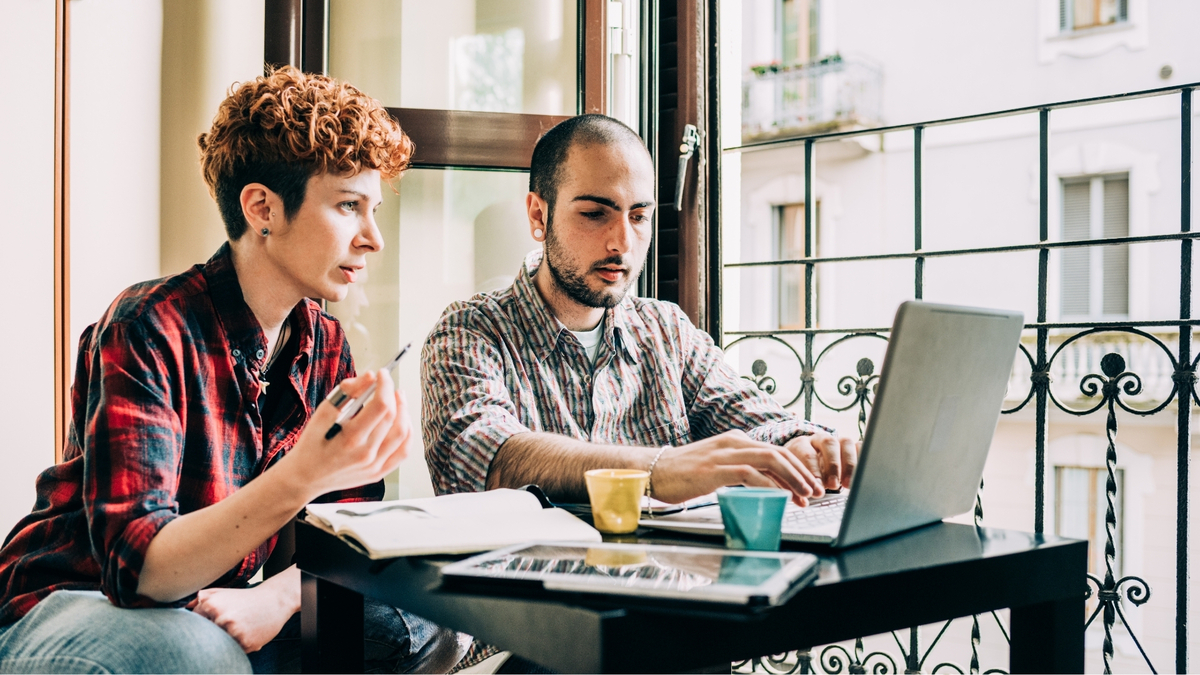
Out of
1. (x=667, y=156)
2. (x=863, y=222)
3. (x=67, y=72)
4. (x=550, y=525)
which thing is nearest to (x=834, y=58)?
(x=863, y=222)

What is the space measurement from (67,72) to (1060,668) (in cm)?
180

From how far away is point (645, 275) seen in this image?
2244 millimetres

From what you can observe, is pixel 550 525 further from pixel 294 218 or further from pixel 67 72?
pixel 67 72

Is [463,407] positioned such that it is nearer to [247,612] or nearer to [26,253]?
[247,612]

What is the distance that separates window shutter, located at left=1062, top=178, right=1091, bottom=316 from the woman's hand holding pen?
891 centimetres

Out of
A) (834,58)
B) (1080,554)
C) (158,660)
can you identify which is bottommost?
(158,660)

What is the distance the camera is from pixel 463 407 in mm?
1265

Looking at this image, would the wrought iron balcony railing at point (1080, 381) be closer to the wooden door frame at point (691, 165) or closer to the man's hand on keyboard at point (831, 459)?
the wooden door frame at point (691, 165)

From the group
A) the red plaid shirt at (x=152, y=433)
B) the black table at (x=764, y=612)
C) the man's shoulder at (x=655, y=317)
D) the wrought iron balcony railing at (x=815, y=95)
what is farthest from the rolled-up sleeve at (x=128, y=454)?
the wrought iron balcony railing at (x=815, y=95)

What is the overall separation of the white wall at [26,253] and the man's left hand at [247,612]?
73 centimetres

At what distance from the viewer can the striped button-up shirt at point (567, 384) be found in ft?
4.25

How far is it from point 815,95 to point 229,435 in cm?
1038

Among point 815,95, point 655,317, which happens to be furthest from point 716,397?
point 815,95

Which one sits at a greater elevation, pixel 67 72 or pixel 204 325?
pixel 67 72
